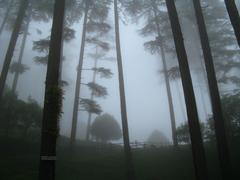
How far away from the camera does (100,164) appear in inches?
584

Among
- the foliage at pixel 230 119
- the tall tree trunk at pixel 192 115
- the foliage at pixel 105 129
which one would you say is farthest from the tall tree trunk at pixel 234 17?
the foliage at pixel 105 129

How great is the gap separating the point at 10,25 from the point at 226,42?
70.8ft

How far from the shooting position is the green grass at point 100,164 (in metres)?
12.2

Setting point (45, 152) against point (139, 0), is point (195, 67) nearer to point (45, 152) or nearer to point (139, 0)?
point (139, 0)

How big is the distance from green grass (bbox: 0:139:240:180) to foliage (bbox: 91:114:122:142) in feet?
35.3

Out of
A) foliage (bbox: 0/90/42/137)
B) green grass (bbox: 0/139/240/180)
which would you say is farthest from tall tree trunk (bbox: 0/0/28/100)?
foliage (bbox: 0/90/42/137)

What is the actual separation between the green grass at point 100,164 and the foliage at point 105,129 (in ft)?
35.3

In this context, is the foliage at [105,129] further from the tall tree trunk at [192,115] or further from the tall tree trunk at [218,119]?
the tall tree trunk at [192,115]

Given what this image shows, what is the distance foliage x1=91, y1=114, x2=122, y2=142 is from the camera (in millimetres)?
28938

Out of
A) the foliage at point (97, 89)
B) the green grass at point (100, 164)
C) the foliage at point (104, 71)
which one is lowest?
the green grass at point (100, 164)

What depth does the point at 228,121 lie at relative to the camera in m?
14.0

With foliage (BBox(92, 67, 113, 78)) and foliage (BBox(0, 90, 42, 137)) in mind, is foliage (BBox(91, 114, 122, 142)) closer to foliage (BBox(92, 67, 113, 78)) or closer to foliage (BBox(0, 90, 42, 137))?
foliage (BBox(0, 90, 42, 137))

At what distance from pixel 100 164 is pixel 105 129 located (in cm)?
1416

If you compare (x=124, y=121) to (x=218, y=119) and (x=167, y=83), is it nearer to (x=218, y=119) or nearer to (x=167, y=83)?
(x=218, y=119)
